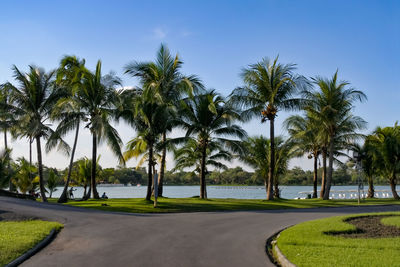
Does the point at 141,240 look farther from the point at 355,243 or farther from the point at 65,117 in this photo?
the point at 65,117

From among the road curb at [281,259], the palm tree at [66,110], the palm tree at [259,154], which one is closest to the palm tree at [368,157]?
the palm tree at [259,154]

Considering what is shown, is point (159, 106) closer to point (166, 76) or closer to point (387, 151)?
point (166, 76)

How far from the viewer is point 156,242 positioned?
9.66 meters

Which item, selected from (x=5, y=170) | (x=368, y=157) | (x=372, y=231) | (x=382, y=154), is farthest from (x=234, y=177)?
(x=372, y=231)

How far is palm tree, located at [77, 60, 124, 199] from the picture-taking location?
970 inches

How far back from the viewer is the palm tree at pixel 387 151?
33938 millimetres

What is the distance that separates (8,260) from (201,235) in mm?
5323

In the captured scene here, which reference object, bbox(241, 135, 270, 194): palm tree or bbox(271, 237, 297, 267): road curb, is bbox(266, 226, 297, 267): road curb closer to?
bbox(271, 237, 297, 267): road curb

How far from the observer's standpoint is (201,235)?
35.9 ft

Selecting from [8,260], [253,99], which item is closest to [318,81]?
[253,99]

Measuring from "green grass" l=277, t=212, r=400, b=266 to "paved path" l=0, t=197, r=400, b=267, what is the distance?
716mm

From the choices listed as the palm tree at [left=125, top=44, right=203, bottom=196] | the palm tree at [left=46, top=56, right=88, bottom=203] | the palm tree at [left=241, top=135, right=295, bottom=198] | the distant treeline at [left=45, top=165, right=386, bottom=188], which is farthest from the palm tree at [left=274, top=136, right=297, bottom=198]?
the distant treeline at [left=45, top=165, right=386, bottom=188]

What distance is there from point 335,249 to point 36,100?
23.2 meters

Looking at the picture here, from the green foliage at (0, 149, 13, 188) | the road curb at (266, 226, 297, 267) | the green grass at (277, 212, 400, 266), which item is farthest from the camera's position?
the green foliage at (0, 149, 13, 188)
